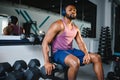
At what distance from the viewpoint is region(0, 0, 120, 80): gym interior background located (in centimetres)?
238

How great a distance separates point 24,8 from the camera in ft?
8.92

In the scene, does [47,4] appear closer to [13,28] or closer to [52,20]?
[52,20]

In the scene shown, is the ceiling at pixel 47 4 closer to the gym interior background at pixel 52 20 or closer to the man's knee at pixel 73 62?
the gym interior background at pixel 52 20

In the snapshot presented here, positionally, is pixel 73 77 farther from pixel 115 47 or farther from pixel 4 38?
pixel 115 47

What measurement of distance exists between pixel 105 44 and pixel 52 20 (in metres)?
2.02

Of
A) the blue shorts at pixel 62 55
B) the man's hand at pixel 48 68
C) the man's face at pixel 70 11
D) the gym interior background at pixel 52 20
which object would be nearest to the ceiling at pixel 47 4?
the gym interior background at pixel 52 20

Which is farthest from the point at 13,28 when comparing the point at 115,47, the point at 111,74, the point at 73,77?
the point at 115,47

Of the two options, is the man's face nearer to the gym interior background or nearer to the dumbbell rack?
the gym interior background

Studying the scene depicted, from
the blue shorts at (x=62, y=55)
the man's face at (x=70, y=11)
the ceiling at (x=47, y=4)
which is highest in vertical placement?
the ceiling at (x=47, y=4)

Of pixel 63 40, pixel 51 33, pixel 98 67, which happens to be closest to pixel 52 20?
pixel 63 40

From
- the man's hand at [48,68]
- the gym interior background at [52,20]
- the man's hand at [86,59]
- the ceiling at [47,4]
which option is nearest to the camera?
the man's hand at [48,68]

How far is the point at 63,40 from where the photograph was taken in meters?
2.31

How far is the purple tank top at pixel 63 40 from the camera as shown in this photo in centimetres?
227

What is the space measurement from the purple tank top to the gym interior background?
0.38 m
